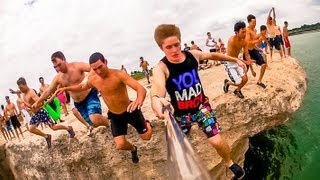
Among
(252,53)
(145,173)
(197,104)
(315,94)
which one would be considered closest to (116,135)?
(145,173)

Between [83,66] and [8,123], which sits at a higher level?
[83,66]

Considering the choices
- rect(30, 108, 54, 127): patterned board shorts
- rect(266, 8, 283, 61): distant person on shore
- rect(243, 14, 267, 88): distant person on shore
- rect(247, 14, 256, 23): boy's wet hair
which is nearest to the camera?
rect(30, 108, 54, 127): patterned board shorts

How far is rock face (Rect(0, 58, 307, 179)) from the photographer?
8.91 m

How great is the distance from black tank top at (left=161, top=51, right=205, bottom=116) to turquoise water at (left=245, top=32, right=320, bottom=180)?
5013 mm

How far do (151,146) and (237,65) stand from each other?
2786 millimetres

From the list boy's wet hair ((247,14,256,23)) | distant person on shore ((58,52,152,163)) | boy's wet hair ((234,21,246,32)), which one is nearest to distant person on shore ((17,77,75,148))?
distant person on shore ((58,52,152,163))

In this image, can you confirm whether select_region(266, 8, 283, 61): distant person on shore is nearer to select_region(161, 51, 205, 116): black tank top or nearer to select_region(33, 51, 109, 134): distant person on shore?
select_region(33, 51, 109, 134): distant person on shore

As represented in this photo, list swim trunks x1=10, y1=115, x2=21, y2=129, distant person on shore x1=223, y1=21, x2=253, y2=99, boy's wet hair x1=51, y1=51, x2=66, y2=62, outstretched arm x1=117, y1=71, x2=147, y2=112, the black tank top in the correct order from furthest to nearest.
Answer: swim trunks x1=10, y1=115, x2=21, y2=129 < distant person on shore x1=223, y1=21, x2=253, y2=99 < boy's wet hair x1=51, y1=51, x2=66, y2=62 < outstretched arm x1=117, y1=71, x2=147, y2=112 < the black tank top

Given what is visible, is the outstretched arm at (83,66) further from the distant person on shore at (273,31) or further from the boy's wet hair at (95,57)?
the distant person on shore at (273,31)

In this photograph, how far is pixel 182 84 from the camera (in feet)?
15.2

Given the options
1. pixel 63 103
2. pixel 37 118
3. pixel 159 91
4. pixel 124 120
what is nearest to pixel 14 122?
pixel 63 103

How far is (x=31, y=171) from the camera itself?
10.6 meters

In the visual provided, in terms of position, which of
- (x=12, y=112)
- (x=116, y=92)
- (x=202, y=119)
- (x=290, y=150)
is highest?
(x=116, y=92)

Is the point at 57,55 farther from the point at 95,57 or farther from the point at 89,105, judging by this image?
the point at 95,57
